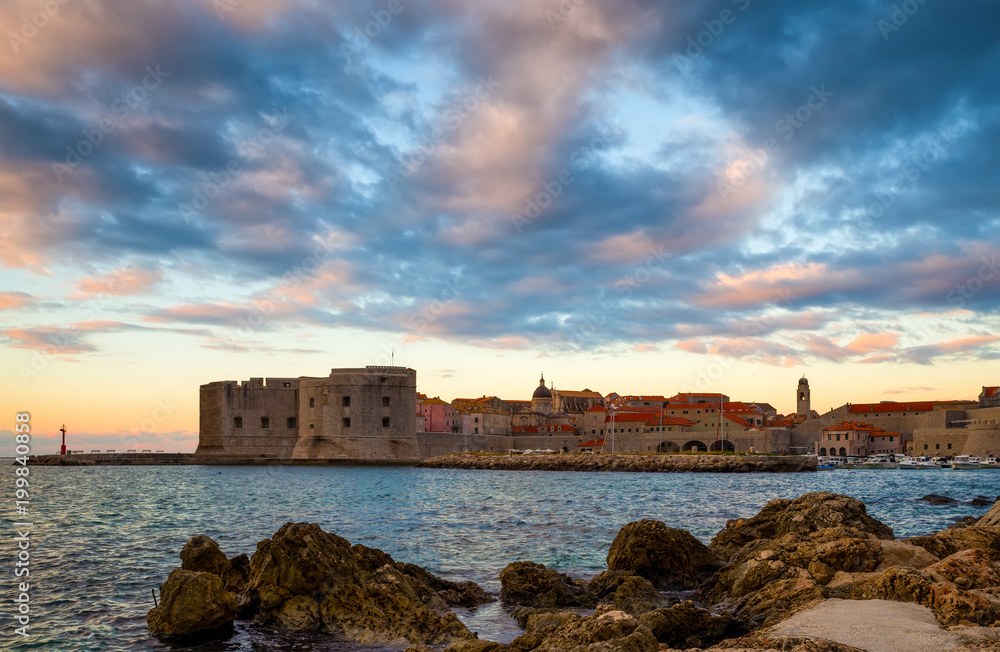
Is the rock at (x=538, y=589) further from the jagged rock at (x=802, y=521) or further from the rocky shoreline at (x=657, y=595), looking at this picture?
the jagged rock at (x=802, y=521)

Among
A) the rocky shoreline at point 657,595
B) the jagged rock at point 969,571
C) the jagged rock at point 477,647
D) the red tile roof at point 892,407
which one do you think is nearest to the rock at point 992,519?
the rocky shoreline at point 657,595

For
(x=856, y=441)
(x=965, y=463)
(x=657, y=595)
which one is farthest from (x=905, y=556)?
(x=856, y=441)

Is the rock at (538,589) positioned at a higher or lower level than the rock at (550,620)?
lower

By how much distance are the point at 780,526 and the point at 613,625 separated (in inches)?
291

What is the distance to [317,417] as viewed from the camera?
188ft

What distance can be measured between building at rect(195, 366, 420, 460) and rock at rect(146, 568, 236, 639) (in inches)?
1871

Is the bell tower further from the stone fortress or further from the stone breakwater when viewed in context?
the stone breakwater

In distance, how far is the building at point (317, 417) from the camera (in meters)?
56.4

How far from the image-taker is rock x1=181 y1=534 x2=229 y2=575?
10.6m

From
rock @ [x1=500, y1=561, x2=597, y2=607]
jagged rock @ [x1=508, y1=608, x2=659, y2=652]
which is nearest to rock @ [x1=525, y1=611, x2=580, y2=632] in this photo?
jagged rock @ [x1=508, y1=608, x2=659, y2=652]

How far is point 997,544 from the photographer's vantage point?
10945mm

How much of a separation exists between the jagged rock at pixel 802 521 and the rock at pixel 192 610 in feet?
25.9

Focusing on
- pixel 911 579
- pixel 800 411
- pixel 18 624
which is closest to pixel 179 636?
pixel 18 624

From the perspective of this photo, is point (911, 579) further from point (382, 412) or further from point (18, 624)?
point (382, 412)
